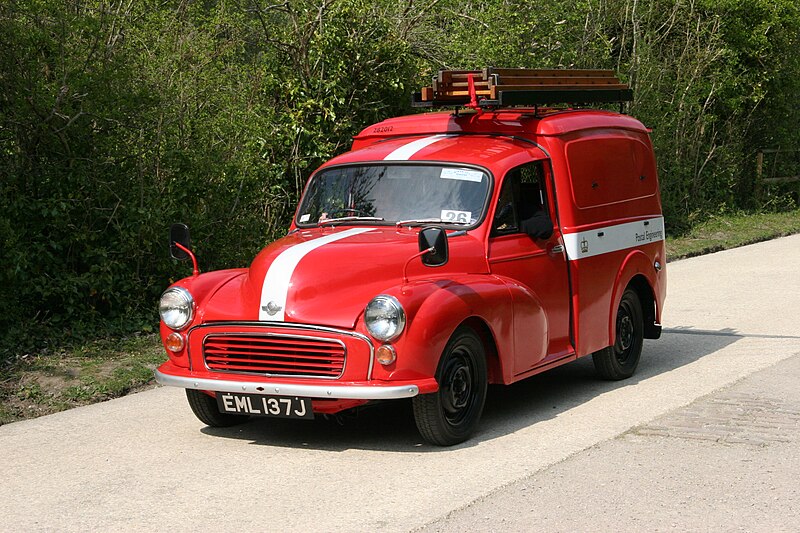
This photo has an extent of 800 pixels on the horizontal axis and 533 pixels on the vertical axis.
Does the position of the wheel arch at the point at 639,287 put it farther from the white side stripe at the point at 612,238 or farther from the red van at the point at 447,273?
the white side stripe at the point at 612,238

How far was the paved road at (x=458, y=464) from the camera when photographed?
19.0ft

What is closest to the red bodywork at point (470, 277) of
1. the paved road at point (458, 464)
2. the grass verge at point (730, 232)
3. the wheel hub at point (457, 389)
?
the wheel hub at point (457, 389)

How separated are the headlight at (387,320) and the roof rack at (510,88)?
222 centimetres

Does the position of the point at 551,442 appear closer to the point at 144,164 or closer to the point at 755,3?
the point at 144,164

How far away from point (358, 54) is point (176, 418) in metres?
7.01

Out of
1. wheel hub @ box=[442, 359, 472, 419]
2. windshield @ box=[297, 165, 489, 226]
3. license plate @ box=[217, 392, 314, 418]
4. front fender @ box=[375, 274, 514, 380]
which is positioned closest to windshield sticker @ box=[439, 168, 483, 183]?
windshield @ box=[297, 165, 489, 226]

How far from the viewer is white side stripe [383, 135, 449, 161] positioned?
8.37m

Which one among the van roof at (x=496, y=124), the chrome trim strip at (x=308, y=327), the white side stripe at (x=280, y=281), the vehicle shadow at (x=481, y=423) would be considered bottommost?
the vehicle shadow at (x=481, y=423)

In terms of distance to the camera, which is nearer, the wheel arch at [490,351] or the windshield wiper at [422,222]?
the wheel arch at [490,351]

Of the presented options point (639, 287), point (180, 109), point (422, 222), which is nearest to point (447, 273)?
point (422, 222)

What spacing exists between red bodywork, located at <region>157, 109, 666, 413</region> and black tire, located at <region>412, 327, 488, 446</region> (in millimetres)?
148

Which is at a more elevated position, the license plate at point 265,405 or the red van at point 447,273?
the red van at point 447,273

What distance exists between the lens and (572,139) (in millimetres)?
8844

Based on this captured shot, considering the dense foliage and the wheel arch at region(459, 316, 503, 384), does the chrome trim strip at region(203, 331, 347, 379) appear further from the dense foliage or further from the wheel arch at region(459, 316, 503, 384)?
the dense foliage
